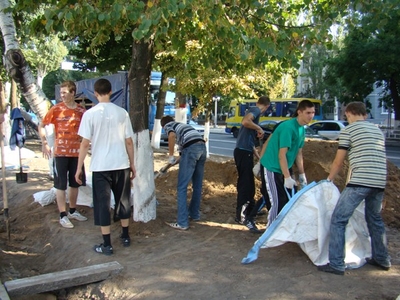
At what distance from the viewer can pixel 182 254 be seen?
181 inches

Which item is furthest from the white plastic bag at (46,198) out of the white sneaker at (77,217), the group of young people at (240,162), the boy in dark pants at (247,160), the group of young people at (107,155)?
the boy in dark pants at (247,160)

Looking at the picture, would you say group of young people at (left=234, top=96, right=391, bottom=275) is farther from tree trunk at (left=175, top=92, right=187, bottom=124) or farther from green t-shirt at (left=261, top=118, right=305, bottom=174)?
tree trunk at (left=175, top=92, right=187, bottom=124)

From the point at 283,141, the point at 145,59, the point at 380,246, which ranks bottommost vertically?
the point at 380,246

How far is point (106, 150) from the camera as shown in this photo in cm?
452

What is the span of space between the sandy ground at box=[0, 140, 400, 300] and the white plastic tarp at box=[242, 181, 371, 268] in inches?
5.3

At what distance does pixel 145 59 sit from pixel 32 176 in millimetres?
5210

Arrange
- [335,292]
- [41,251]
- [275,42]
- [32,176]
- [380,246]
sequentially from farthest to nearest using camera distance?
[32,176] < [41,251] < [275,42] < [380,246] < [335,292]

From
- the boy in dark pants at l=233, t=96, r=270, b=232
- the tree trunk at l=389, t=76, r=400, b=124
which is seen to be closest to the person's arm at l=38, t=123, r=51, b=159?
the boy in dark pants at l=233, t=96, r=270, b=232

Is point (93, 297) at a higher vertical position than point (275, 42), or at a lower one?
lower

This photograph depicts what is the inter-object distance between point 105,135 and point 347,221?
2590 mm

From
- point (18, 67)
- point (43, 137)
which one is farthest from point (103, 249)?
point (18, 67)

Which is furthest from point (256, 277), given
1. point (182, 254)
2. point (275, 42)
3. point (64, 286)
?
point (275, 42)

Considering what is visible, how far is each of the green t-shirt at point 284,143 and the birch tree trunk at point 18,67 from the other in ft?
13.5

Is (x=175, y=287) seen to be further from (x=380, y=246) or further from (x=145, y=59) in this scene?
(x=145, y=59)
